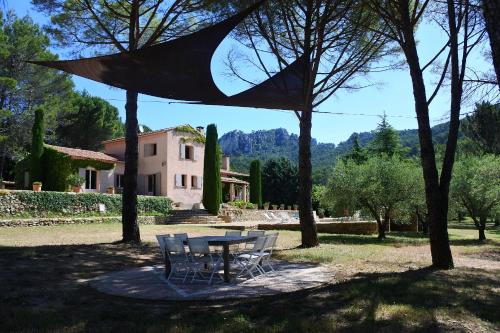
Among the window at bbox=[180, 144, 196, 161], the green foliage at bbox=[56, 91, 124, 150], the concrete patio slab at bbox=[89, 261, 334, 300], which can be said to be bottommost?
the concrete patio slab at bbox=[89, 261, 334, 300]

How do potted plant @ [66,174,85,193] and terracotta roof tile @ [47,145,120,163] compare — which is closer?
potted plant @ [66,174,85,193]

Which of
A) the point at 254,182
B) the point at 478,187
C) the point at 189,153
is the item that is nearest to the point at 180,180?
the point at 189,153

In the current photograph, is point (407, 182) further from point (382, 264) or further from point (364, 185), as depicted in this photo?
point (382, 264)

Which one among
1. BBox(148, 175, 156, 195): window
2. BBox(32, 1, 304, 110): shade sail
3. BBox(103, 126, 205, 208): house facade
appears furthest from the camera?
BBox(148, 175, 156, 195): window

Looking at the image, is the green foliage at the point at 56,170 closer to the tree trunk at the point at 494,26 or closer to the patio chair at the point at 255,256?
the patio chair at the point at 255,256

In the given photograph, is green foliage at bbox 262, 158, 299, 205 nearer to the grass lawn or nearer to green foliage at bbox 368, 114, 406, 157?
green foliage at bbox 368, 114, 406, 157

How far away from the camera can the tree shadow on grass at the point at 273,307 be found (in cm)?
397

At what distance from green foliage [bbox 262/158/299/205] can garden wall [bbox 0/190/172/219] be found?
2058cm

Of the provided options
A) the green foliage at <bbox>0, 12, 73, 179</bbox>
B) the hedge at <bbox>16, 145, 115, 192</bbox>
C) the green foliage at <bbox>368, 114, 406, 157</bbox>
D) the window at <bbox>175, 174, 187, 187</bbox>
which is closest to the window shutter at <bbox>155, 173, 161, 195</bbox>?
the window at <bbox>175, 174, 187, 187</bbox>

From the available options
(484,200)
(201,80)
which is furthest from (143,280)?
(484,200)

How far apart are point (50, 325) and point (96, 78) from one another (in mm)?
4371

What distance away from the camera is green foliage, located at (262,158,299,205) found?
41969 millimetres

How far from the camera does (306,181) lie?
10.9 m

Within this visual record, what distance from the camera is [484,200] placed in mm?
16625
